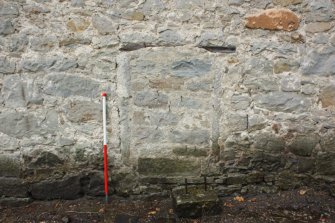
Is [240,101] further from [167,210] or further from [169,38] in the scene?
[167,210]

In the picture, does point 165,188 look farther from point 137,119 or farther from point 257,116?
point 257,116

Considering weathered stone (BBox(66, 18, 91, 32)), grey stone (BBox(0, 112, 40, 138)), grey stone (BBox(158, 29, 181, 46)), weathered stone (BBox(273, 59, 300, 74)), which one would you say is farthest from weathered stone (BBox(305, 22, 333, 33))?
grey stone (BBox(0, 112, 40, 138))

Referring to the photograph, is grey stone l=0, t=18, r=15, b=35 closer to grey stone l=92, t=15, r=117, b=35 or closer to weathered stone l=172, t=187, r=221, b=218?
grey stone l=92, t=15, r=117, b=35

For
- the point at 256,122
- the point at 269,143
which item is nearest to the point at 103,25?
the point at 256,122

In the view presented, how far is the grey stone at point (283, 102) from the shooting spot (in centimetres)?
311

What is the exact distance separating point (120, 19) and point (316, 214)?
2.44 m

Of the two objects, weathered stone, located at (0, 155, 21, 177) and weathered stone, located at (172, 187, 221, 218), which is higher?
weathered stone, located at (0, 155, 21, 177)

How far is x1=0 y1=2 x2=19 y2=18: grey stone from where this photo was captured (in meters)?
2.85

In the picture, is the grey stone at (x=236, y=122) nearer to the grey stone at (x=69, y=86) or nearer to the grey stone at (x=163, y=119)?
the grey stone at (x=163, y=119)

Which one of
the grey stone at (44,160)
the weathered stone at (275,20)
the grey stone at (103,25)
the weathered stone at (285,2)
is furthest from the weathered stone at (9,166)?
the weathered stone at (285,2)

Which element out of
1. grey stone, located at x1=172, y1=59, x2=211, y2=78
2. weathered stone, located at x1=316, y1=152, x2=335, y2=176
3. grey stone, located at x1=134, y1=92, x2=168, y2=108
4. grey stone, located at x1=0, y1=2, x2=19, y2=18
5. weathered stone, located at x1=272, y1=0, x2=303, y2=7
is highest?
weathered stone, located at x1=272, y1=0, x2=303, y2=7

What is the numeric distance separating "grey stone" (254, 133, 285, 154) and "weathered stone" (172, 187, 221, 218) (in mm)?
633

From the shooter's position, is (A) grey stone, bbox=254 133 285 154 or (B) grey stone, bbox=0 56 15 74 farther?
(A) grey stone, bbox=254 133 285 154

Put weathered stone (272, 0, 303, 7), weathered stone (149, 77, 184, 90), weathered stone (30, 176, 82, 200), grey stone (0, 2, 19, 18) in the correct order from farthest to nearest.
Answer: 1. weathered stone (30, 176, 82, 200)
2. weathered stone (149, 77, 184, 90)
3. weathered stone (272, 0, 303, 7)
4. grey stone (0, 2, 19, 18)
